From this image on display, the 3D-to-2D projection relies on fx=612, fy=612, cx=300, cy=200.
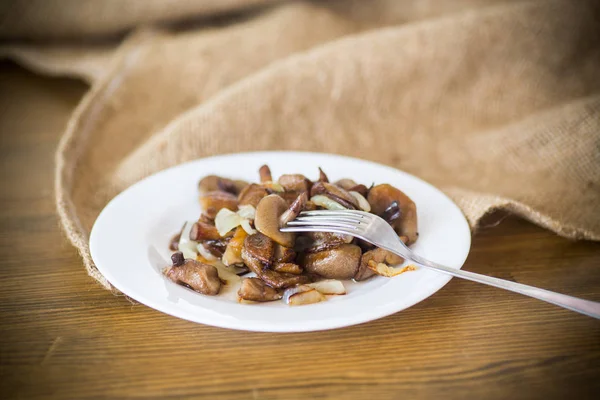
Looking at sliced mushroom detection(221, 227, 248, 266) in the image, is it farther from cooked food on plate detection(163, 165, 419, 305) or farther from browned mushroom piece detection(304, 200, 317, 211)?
browned mushroom piece detection(304, 200, 317, 211)

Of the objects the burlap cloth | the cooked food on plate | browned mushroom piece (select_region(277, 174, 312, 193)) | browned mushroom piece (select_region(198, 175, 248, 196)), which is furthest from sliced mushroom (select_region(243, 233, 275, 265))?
the burlap cloth

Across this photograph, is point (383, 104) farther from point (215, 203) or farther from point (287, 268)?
point (287, 268)

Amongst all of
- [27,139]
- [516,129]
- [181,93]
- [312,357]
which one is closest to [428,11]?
[516,129]

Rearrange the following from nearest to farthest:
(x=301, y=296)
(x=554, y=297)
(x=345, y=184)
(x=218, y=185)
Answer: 1. (x=554, y=297)
2. (x=301, y=296)
3. (x=345, y=184)
4. (x=218, y=185)

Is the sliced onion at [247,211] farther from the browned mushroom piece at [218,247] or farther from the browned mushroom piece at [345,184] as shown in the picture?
the browned mushroom piece at [345,184]

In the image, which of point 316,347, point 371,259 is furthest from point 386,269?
point 316,347

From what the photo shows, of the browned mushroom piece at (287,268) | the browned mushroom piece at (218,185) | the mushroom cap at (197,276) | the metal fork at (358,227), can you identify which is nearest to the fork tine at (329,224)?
the metal fork at (358,227)
